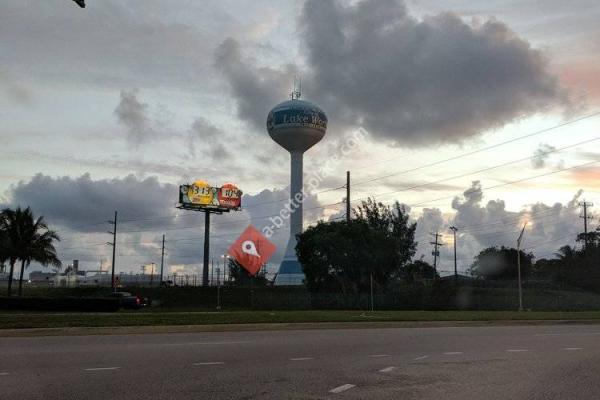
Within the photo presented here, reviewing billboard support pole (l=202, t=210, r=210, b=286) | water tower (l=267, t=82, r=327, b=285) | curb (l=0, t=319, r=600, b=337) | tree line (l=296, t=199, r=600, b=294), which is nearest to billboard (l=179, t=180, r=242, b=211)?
billboard support pole (l=202, t=210, r=210, b=286)

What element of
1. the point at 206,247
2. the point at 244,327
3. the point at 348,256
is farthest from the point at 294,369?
the point at 206,247

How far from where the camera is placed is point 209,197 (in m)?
103

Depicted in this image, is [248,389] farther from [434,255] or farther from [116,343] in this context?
[434,255]

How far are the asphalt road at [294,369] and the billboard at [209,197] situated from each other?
3267 inches

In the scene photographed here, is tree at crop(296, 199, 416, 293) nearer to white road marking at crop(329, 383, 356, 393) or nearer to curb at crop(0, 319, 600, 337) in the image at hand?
curb at crop(0, 319, 600, 337)

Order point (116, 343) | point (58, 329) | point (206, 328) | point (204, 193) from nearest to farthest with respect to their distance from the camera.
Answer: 1. point (116, 343)
2. point (58, 329)
3. point (206, 328)
4. point (204, 193)

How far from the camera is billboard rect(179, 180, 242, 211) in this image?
332 feet

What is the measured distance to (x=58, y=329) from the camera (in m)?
21.8

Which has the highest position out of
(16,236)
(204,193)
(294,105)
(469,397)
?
(294,105)

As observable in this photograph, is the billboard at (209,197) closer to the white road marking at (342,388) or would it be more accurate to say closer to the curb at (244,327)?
the curb at (244,327)

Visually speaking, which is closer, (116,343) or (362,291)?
(116,343)

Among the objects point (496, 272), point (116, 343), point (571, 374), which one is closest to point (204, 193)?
point (496, 272)

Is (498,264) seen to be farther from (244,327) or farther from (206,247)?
(244,327)

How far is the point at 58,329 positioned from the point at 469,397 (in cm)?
1627
